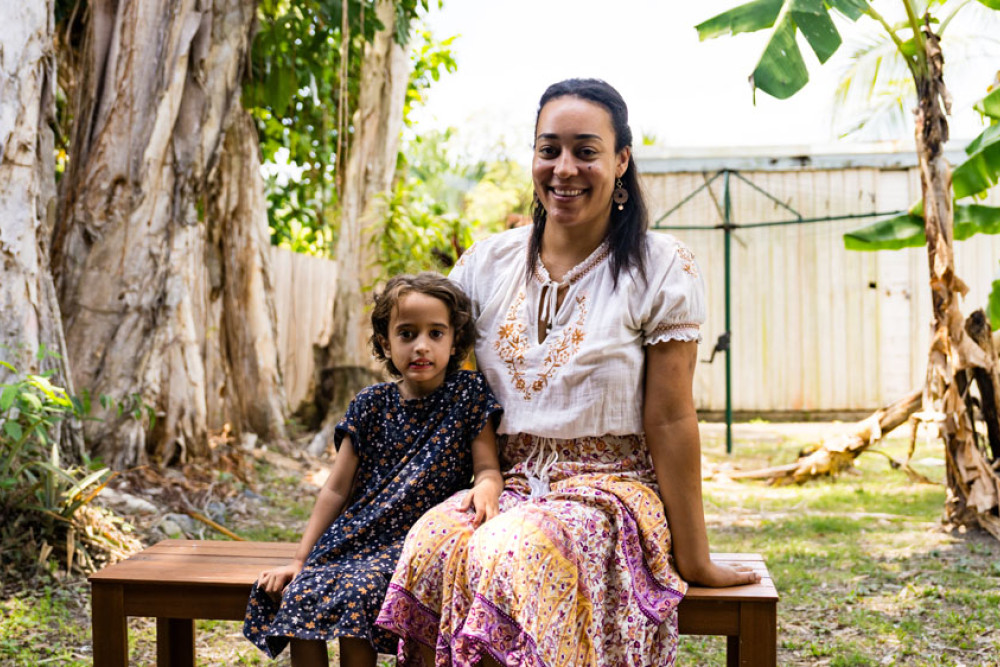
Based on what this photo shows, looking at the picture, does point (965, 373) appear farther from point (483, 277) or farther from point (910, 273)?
point (910, 273)

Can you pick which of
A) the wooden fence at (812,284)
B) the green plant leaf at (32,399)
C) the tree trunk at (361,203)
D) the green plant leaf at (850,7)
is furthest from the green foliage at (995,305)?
the wooden fence at (812,284)

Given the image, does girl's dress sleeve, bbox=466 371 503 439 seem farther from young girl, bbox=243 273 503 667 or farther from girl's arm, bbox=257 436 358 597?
girl's arm, bbox=257 436 358 597

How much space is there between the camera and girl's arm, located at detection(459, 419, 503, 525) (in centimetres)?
249

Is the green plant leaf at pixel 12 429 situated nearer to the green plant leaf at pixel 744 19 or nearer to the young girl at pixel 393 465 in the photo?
the young girl at pixel 393 465

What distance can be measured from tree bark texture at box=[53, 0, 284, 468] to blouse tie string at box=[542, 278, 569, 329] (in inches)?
138

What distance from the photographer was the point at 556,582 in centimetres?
224

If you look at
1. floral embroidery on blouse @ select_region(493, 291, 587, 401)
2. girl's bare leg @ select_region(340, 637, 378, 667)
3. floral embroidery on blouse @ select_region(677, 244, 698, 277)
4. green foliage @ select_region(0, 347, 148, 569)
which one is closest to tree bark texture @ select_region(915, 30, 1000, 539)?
floral embroidery on blouse @ select_region(677, 244, 698, 277)

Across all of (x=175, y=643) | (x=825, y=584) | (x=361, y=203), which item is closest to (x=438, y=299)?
(x=175, y=643)

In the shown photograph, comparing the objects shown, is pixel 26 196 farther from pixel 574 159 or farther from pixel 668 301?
pixel 668 301

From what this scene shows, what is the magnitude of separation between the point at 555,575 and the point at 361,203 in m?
7.30

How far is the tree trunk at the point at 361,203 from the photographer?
9070 mm

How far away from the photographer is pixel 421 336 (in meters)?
2.67

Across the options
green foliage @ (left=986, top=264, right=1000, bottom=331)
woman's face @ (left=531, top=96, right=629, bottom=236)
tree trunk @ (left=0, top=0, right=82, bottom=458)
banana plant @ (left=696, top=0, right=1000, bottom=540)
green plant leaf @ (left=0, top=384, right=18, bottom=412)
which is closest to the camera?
woman's face @ (left=531, top=96, right=629, bottom=236)

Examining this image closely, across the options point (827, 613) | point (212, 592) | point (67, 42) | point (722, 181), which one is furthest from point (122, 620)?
point (722, 181)
